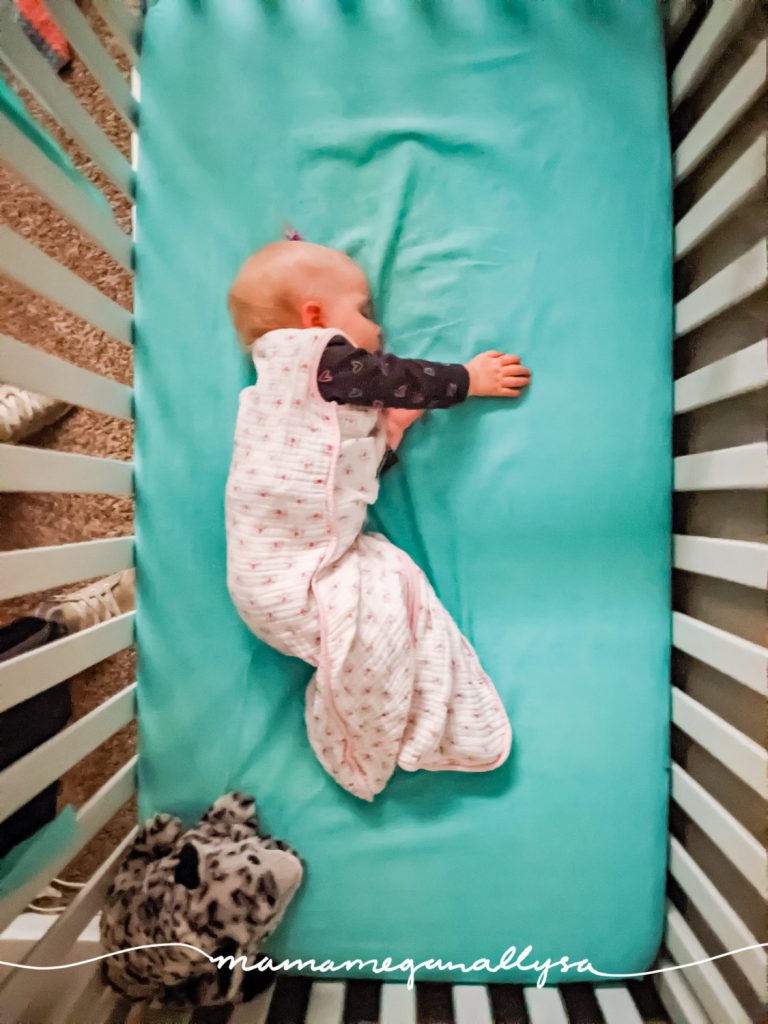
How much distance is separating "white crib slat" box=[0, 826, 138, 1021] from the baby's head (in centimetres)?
79

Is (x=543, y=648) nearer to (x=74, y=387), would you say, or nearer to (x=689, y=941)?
(x=689, y=941)

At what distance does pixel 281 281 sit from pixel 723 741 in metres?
0.84

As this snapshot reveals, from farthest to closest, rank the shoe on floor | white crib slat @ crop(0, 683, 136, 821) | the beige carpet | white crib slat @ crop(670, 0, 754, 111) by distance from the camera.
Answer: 1. the beige carpet
2. the shoe on floor
3. white crib slat @ crop(670, 0, 754, 111)
4. white crib slat @ crop(0, 683, 136, 821)

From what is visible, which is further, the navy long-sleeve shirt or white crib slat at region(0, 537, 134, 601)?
the navy long-sleeve shirt

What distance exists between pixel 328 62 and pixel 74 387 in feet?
2.05

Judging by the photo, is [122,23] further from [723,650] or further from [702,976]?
[702,976]

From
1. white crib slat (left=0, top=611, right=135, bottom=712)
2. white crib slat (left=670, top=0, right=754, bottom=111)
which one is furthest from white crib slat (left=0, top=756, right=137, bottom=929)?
white crib slat (left=670, top=0, right=754, bottom=111)

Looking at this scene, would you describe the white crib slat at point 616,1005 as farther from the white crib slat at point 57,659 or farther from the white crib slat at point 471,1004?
the white crib slat at point 57,659

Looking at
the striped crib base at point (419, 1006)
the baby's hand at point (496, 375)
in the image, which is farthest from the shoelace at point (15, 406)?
the striped crib base at point (419, 1006)

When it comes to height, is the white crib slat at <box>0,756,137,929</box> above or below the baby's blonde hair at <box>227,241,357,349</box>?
below

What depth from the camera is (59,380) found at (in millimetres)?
892

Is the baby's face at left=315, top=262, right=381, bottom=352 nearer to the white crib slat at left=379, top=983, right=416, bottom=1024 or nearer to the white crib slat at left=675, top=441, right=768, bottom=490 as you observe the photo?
the white crib slat at left=675, top=441, right=768, bottom=490

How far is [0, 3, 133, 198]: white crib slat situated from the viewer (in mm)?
804

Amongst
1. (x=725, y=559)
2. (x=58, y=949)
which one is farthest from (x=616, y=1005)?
(x=58, y=949)
